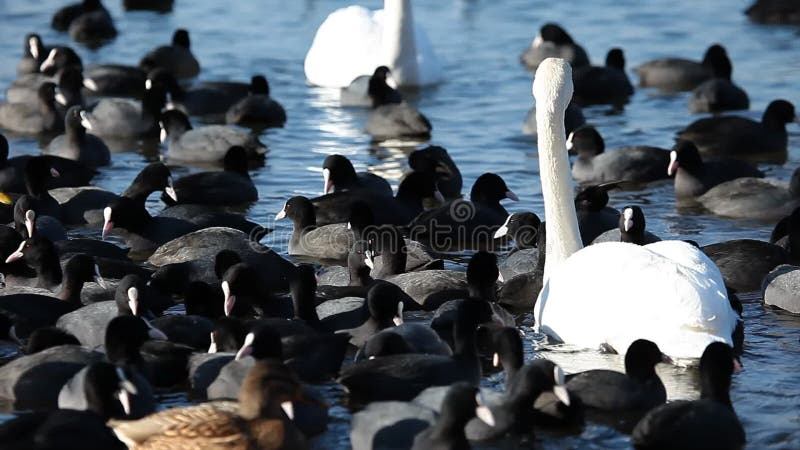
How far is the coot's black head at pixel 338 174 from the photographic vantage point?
15.3 m

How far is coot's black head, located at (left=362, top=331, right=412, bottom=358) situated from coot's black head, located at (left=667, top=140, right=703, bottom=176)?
6.69 meters

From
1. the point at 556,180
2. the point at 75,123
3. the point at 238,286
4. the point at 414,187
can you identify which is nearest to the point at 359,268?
the point at 238,286

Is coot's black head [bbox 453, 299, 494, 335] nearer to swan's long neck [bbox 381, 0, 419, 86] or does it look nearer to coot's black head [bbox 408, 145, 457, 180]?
coot's black head [bbox 408, 145, 457, 180]

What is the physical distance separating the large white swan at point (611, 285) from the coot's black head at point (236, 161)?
5.43 metres

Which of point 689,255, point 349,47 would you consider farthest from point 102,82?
point 689,255

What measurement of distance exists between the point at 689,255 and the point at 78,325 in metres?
4.10

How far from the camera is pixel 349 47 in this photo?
22.7 metres

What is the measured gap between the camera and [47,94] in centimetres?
1923

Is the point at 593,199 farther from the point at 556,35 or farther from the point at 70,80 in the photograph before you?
the point at 556,35

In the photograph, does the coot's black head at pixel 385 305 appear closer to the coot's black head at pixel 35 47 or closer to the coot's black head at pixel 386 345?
the coot's black head at pixel 386 345

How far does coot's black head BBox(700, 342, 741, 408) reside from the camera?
9172 millimetres

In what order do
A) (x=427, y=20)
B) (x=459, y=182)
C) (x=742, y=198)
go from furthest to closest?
(x=427, y=20) → (x=459, y=182) → (x=742, y=198)

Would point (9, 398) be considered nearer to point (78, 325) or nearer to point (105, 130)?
point (78, 325)

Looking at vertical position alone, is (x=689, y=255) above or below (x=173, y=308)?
above
